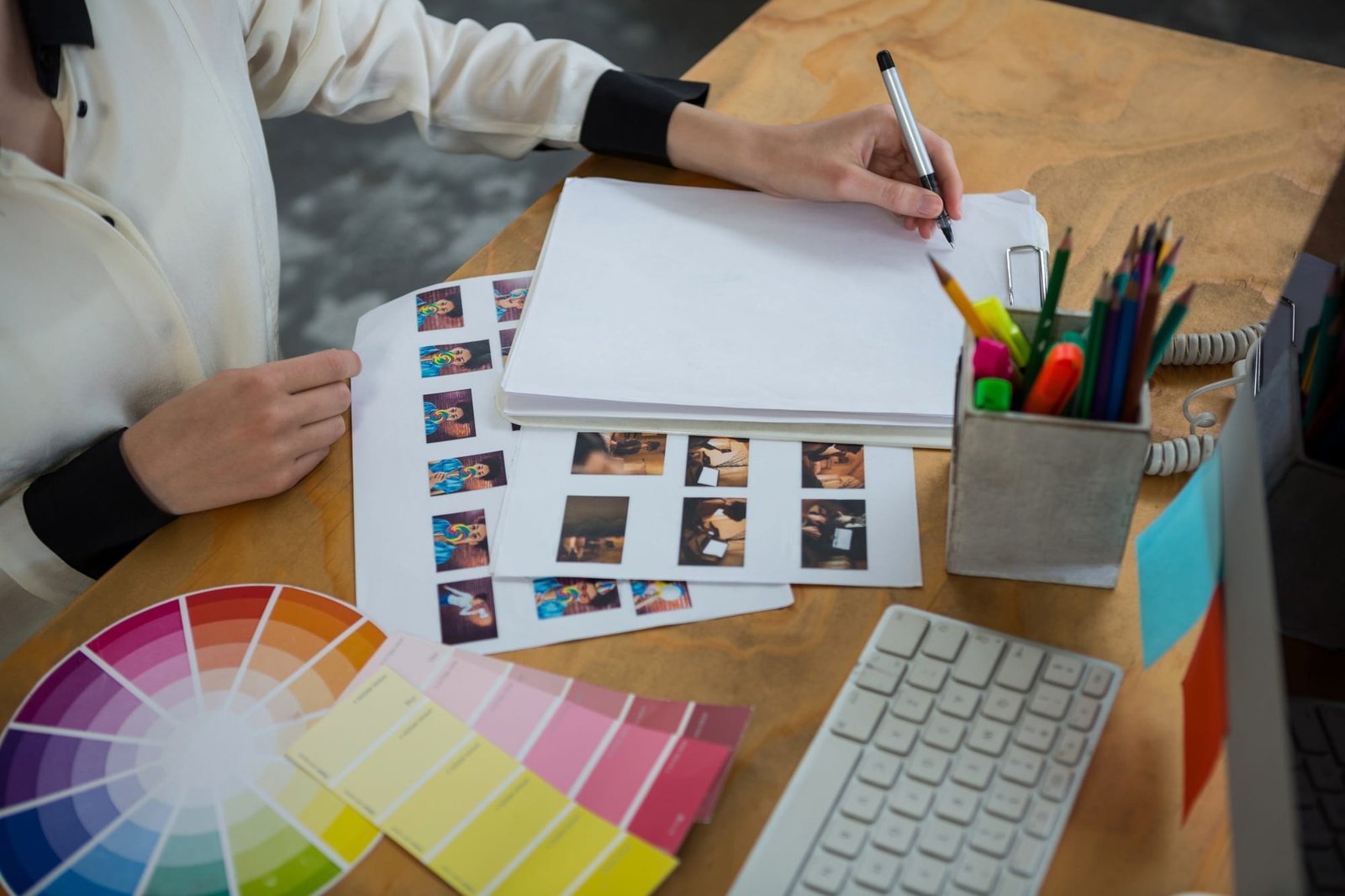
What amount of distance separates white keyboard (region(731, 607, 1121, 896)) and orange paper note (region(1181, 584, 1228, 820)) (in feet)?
0.14

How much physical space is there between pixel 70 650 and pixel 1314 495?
2.23 ft

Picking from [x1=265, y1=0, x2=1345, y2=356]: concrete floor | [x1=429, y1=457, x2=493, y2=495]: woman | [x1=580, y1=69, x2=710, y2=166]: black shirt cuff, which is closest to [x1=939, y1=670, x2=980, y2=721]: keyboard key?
[x1=429, y1=457, x2=493, y2=495]: woman

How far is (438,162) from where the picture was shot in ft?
7.52

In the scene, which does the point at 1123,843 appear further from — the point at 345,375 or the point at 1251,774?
the point at 345,375

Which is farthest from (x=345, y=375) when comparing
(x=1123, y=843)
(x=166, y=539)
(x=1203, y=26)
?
(x=1203, y=26)

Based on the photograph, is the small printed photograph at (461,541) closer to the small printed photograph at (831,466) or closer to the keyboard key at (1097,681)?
the small printed photograph at (831,466)

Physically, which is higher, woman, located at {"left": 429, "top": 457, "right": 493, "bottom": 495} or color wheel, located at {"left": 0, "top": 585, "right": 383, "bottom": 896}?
woman, located at {"left": 429, "top": 457, "right": 493, "bottom": 495}

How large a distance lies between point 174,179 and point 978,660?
0.70m

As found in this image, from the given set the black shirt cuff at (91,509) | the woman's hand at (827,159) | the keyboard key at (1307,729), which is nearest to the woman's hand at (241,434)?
the black shirt cuff at (91,509)

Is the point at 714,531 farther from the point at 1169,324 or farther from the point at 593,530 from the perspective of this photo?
the point at 1169,324

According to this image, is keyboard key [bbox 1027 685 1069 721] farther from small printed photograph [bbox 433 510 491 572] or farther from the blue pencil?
small printed photograph [bbox 433 510 491 572]

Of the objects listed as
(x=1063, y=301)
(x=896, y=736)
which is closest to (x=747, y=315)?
(x=1063, y=301)

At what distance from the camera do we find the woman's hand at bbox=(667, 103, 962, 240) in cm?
83

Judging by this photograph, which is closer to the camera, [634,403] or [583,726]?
[583,726]
